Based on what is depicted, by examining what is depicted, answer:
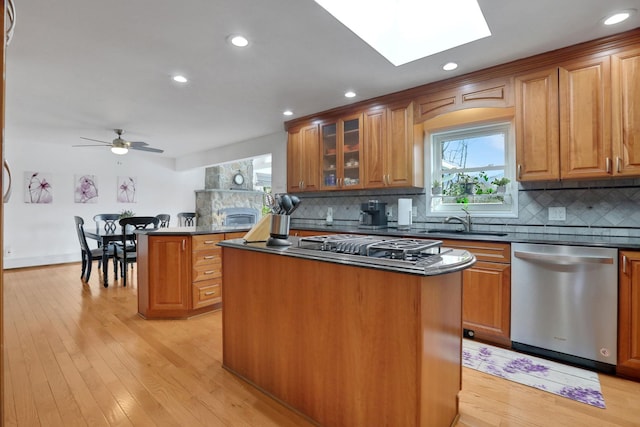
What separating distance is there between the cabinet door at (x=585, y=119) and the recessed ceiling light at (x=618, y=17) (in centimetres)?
29

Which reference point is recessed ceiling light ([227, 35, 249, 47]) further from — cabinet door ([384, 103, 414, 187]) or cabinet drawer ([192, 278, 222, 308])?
cabinet drawer ([192, 278, 222, 308])

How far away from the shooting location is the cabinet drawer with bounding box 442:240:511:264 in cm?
246

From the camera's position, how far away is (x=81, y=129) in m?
4.86

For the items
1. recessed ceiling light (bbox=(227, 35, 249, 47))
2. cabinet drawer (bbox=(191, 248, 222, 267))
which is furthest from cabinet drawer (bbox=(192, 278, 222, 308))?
recessed ceiling light (bbox=(227, 35, 249, 47))

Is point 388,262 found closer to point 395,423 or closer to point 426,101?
point 395,423

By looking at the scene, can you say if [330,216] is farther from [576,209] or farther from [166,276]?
[576,209]

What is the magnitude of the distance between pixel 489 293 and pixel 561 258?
0.57 m

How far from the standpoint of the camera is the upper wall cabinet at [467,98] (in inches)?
109

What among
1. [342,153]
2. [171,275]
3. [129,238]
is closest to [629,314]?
[342,153]

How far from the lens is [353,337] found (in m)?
1.43

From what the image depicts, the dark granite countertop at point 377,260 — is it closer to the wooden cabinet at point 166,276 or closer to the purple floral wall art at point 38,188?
the wooden cabinet at point 166,276

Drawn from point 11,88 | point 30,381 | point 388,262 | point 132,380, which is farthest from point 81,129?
point 388,262

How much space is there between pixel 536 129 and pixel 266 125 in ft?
11.3

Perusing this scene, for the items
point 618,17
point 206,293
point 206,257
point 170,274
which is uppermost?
point 618,17
